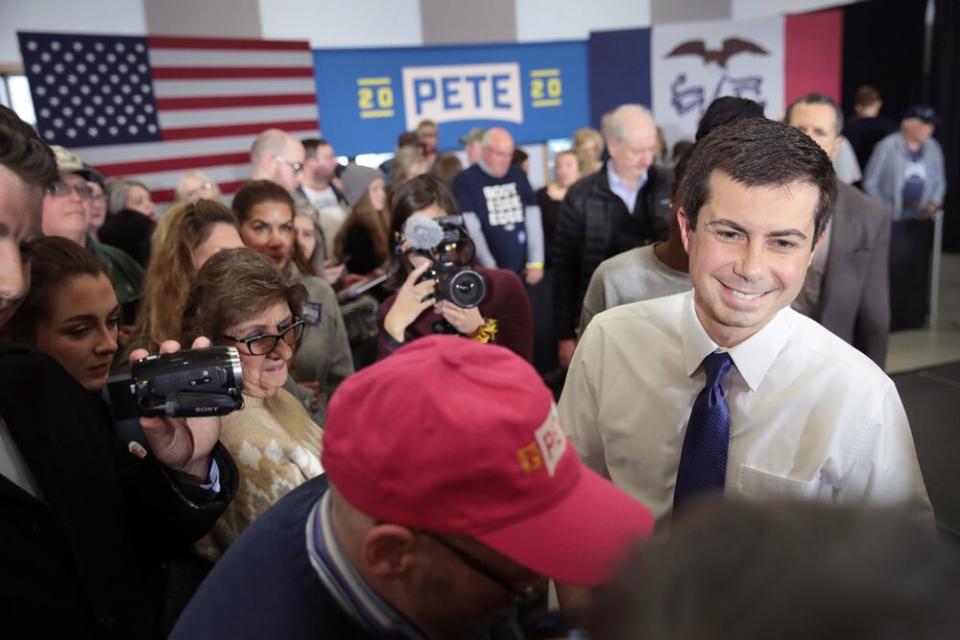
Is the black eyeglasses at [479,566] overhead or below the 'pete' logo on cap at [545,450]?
below

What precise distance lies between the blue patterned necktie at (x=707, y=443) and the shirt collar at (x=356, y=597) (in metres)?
0.65

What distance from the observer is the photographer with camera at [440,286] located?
2133 millimetres

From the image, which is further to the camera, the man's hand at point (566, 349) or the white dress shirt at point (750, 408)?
the man's hand at point (566, 349)

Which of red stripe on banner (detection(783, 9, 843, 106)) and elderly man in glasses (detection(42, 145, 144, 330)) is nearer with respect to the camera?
elderly man in glasses (detection(42, 145, 144, 330))

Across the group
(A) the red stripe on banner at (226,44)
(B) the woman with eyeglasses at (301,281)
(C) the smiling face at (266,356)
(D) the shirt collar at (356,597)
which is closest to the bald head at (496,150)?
(B) the woman with eyeglasses at (301,281)

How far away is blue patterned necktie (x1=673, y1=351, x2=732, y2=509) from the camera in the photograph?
4.01 ft

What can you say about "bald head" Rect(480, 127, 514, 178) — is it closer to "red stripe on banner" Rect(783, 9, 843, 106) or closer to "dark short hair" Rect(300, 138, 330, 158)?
"dark short hair" Rect(300, 138, 330, 158)

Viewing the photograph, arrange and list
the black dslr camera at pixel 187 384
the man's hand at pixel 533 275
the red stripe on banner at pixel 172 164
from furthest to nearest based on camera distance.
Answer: the red stripe on banner at pixel 172 164 → the man's hand at pixel 533 275 → the black dslr camera at pixel 187 384

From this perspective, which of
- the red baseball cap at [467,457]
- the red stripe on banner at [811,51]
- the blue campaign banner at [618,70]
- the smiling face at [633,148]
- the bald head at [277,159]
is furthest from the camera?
the red stripe on banner at [811,51]

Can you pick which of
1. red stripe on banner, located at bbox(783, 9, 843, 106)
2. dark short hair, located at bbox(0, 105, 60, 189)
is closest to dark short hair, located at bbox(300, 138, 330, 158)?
dark short hair, located at bbox(0, 105, 60, 189)

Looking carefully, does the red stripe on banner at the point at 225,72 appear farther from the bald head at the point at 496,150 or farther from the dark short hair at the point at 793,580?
the dark short hair at the point at 793,580

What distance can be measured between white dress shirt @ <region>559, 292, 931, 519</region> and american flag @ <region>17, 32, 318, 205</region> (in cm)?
552

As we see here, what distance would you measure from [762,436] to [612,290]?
853mm

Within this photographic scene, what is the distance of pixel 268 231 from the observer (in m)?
2.63
